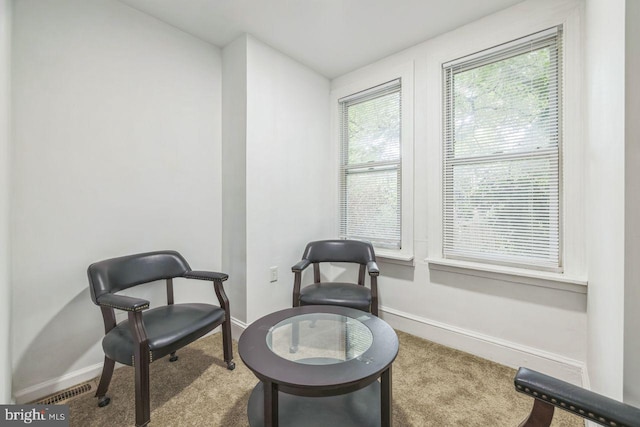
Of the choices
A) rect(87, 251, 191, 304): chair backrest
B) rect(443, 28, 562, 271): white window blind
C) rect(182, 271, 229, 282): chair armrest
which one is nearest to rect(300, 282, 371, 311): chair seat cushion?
rect(182, 271, 229, 282): chair armrest

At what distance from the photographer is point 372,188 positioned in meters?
2.79

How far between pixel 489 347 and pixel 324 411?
1464 mm

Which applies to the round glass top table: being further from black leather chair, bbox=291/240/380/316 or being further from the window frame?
the window frame

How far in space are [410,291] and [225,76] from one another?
2564 mm

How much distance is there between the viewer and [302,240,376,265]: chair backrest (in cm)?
248

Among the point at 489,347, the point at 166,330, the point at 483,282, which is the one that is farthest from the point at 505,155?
the point at 166,330

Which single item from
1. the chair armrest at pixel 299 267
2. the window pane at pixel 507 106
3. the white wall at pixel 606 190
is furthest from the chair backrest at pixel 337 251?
the white wall at pixel 606 190

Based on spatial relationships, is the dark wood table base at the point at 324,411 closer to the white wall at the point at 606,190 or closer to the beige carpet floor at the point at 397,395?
the beige carpet floor at the point at 397,395

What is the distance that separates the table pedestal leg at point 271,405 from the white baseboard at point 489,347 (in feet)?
5.51

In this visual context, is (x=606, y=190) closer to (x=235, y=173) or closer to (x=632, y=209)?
(x=632, y=209)

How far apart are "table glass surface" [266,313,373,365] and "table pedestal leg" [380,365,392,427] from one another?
5.1 inches

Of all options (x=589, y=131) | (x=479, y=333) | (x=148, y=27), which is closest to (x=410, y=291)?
(x=479, y=333)

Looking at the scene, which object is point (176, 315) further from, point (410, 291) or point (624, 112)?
point (624, 112)

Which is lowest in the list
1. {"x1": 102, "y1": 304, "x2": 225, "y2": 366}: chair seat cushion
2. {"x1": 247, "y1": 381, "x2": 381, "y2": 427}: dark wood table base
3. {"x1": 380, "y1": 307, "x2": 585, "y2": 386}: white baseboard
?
→ {"x1": 380, "y1": 307, "x2": 585, "y2": 386}: white baseboard
